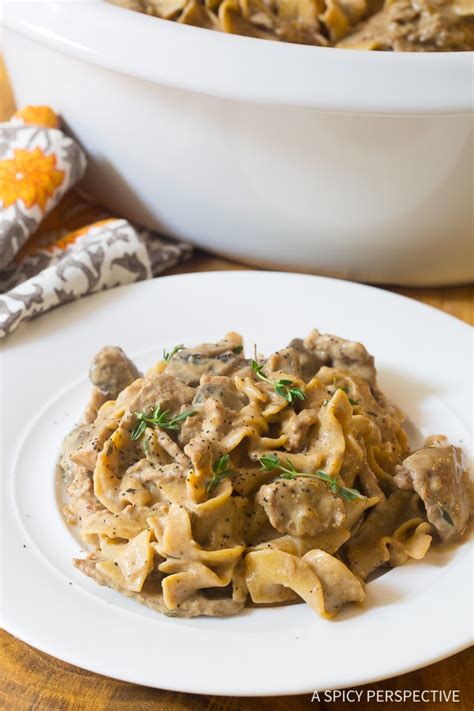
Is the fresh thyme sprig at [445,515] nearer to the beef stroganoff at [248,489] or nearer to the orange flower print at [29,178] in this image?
the beef stroganoff at [248,489]

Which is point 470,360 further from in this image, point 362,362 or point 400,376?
point 362,362

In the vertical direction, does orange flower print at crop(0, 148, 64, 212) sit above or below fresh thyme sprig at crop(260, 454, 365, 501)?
below

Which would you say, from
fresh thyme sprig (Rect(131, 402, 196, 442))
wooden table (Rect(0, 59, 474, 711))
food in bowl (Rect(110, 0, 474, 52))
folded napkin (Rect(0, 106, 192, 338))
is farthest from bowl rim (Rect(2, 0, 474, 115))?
wooden table (Rect(0, 59, 474, 711))

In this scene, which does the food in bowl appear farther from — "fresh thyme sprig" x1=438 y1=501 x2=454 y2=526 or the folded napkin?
"fresh thyme sprig" x1=438 y1=501 x2=454 y2=526

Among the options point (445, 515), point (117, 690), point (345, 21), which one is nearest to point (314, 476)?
point (445, 515)

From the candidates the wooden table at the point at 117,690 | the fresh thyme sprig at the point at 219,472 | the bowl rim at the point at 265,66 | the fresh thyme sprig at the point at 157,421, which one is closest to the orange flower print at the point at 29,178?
the bowl rim at the point at 265,66

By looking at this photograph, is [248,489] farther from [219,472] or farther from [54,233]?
[54,233]
